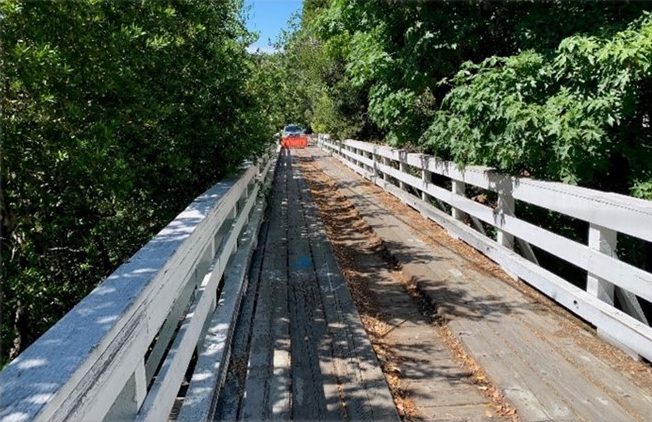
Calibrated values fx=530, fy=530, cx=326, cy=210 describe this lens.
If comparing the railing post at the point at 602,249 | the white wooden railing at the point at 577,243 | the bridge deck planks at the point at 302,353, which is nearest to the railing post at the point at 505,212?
the white wooden railing at the point at 577,243

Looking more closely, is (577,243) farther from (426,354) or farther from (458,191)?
(458,191)

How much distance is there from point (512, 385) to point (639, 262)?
114 inches

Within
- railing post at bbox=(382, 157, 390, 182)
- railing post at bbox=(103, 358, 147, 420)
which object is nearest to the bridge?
railing post at bbox=(103, 358, 147, 420)

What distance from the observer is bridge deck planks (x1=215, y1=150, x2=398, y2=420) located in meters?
2.85

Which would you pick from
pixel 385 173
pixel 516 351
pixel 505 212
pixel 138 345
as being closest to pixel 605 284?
pixel 516 351

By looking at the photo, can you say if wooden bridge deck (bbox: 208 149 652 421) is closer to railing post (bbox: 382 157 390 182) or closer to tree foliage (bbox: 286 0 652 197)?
tree foliage (bbox: 286 0 652 197)

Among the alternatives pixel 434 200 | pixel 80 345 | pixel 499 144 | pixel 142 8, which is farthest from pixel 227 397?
pixel 434 200

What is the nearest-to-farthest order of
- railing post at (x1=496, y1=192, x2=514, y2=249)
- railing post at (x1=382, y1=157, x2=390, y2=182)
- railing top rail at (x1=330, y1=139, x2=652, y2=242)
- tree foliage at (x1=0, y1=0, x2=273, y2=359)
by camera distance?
railing top rail at (x1=330, y1=139, x2=652, y2=242) → tree foliage at (x1=0, y1=0, x2=273, y2=359) → railing post at (x1=496, y1=192, x2=514, y2=249) → railing post at (x1=382, y1=157, x2=390, y2=182)

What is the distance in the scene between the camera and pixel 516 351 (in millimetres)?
3559

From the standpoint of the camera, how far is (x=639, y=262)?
5.15 meters

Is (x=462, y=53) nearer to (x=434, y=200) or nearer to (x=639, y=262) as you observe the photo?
(x=434, y=200)

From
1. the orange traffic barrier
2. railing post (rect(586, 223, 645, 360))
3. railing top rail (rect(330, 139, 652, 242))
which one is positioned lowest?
railing post (rect(586, 223, 645, 360))

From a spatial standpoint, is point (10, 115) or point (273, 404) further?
point (10, 115)

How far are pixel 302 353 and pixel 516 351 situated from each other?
144 cm
